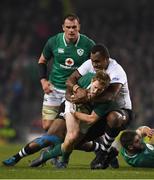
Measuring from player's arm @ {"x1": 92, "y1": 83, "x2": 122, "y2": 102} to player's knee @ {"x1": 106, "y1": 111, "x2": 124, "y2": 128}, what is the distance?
0.74ft

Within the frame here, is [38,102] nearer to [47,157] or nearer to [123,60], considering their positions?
[123,60]

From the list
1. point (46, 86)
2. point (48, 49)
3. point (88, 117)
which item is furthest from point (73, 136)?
point (48, 49)

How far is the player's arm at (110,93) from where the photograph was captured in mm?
11305

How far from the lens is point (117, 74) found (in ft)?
37.7

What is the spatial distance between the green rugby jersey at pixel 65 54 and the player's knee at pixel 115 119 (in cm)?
139

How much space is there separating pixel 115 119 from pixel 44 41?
13.4 meters

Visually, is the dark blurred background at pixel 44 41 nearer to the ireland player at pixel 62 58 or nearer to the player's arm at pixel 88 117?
the ireland player at pixel 62 58

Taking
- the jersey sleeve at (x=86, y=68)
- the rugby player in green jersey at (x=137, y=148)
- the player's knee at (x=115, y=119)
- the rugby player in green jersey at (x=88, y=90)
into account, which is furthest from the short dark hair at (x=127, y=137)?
the jersey sleeve at (x=86, y=68)

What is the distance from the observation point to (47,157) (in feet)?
38.4

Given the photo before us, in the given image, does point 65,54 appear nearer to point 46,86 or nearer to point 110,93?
point 46,86

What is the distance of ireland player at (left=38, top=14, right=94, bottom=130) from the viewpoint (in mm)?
12594

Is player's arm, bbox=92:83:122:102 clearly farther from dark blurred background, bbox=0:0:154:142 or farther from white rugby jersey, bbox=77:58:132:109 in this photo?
dark blurred background, bbox=0:0:154:142

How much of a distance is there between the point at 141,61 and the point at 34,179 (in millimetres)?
15107

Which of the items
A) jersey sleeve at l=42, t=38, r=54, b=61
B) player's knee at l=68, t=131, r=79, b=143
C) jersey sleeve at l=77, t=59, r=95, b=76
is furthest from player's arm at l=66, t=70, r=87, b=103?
jersey sleeve at l=42, t=38, r=54, b=61
